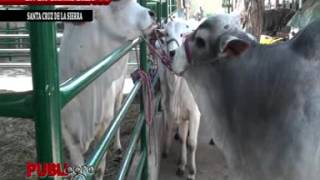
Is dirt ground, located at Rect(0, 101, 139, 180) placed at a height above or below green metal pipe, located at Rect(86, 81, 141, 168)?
below

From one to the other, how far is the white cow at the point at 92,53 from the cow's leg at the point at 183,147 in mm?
2100

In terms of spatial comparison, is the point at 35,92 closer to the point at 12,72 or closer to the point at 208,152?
the point at 208,152

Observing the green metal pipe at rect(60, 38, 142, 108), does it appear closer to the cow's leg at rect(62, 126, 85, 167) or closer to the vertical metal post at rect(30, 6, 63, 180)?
the vertical metal post at rect(30, 6, 63, 180)

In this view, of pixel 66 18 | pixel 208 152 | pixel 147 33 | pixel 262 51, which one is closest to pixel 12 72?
pixel 208 152

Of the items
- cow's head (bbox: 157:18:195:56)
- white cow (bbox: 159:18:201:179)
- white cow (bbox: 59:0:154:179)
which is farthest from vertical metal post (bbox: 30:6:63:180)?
white cow (bbox: 159:18:201:179)

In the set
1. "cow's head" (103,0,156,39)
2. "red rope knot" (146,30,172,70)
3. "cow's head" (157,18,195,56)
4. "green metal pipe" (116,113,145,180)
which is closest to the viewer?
"green metal pipe" (116,113,145,180)

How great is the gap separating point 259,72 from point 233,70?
162 mm

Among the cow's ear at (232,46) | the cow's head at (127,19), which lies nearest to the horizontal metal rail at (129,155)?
the cow's head at (127,19)

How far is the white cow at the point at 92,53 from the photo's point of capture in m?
2.92

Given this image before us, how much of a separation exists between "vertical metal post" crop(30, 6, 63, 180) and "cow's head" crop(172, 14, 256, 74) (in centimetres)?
144

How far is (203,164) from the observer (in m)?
5.24

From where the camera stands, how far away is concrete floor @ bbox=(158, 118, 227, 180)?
4918 millimetres

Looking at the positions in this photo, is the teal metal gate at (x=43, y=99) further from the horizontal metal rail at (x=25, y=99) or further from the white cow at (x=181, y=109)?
the white cow at (x=181, y=109)

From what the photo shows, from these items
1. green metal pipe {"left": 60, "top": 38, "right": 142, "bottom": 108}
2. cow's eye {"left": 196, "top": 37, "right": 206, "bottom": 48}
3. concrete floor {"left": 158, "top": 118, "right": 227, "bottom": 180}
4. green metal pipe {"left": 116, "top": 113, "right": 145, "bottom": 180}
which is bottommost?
concrete floor {"left": 158, "top": 118, "right": 227, "bottom": 180}
